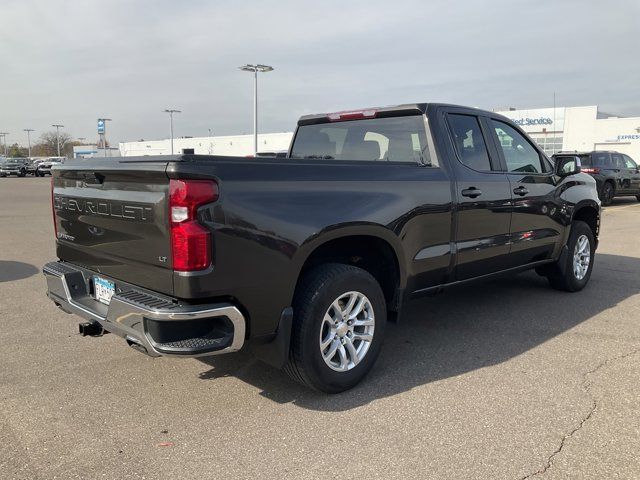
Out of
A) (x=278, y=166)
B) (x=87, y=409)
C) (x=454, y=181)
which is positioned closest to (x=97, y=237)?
(x=87, y=409)

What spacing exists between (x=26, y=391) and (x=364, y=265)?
2463 millimetres

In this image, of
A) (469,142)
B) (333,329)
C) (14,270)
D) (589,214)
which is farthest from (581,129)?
(333,329)

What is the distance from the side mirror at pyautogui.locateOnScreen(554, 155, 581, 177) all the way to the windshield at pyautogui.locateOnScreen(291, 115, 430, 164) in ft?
6.86

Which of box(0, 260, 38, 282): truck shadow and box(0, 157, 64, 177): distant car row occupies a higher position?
box(0, 157, 64, 177): distant car row

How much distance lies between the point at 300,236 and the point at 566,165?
3.74m

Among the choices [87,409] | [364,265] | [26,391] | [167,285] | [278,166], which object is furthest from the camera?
[364,265]

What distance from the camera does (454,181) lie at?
4230mm

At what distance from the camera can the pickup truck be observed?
9.27ft

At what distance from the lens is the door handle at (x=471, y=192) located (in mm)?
4301

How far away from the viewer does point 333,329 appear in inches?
137

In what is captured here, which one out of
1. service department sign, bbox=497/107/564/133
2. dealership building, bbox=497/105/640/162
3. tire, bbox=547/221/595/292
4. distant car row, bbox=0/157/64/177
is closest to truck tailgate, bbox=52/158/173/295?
tire, bbox=547/221/595/292

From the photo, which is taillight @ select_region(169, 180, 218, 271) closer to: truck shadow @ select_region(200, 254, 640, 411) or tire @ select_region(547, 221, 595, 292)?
truck shadow @ select_region(200, 254, 640, 411)

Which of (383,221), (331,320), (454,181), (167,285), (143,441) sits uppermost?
(454,181)

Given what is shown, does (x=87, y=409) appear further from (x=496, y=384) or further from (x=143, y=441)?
(x=496, y=384)
